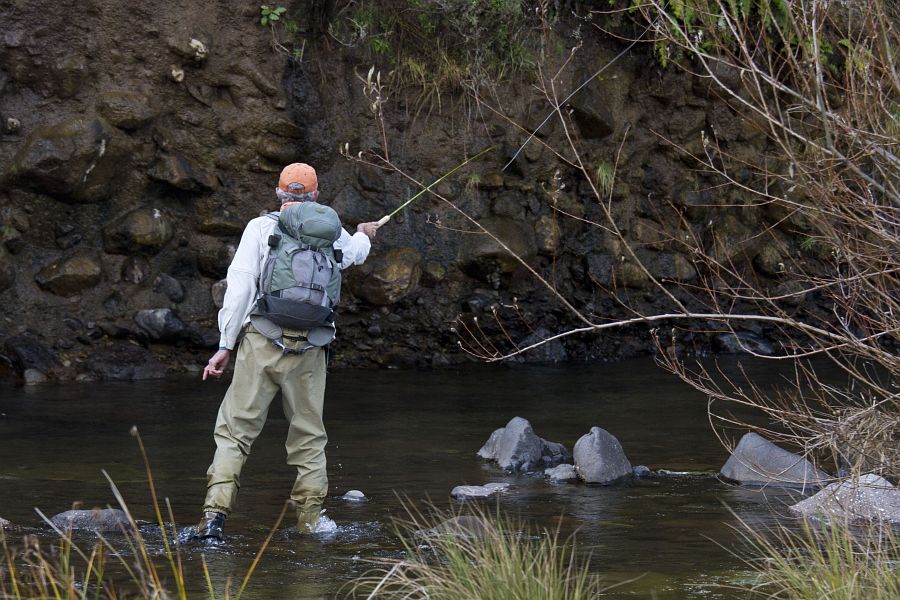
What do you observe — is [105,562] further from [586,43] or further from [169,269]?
[586,43]

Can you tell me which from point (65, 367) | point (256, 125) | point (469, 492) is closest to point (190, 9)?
point (256, 125)

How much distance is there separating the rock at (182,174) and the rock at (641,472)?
6.70 m

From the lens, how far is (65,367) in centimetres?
1127

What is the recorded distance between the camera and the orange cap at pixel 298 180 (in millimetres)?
5758

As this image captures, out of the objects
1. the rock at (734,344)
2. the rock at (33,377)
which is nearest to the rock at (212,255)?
the rock at (33,377)

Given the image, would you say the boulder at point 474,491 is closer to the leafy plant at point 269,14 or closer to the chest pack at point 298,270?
the chest pack at point 298,270

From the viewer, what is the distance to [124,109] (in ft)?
38.3

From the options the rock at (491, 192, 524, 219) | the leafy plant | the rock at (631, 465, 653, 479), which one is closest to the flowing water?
the rock at (631, 465, 653, 479)

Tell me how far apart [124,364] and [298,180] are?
20.4 ft

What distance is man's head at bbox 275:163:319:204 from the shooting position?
18.9ft

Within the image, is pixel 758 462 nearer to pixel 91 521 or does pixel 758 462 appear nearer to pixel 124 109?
pixel 91 521

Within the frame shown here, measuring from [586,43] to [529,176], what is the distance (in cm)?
196

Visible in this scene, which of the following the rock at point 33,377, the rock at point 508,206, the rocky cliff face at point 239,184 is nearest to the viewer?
the rock at point 33,377

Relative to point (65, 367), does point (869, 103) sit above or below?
above
